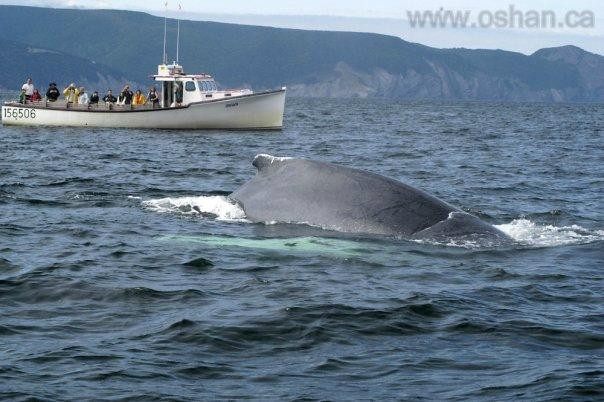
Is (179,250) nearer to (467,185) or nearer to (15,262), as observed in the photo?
(15,262)

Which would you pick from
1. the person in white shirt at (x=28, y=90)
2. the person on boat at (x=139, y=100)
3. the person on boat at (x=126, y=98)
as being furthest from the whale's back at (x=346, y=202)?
the person in white shirt at (x=28, y=90)

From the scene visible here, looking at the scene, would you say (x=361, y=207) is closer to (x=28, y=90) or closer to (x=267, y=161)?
(x=267, y=161)

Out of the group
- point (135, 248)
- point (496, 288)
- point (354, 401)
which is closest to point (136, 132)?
point (135, 248)

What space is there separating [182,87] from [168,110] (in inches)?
52.3

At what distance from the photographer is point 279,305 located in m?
10.2

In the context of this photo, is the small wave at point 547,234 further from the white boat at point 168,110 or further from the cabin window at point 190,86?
the cabin window at point 190,86

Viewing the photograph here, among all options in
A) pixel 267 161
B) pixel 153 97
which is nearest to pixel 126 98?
pixel 153 97

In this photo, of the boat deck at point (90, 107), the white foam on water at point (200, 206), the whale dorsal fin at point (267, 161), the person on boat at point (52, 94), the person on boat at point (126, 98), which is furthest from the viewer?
the person on boat at point (52, 94)

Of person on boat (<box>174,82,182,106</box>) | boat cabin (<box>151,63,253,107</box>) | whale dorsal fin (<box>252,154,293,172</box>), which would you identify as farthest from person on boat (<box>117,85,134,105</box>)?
whale dorsal fin (<box>252,154,293,172</box>)

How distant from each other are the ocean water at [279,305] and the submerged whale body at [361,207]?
292mm

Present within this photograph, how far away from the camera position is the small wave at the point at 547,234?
14.4 m

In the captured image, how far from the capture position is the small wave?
14.4 metres

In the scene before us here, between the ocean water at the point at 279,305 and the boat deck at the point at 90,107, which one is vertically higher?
the boat deck at the point at 90,107

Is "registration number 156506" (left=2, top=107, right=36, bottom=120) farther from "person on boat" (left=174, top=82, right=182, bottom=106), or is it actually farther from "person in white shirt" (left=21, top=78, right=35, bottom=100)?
"person on boat" (left=174, top=82, right=182, bottom=106)
